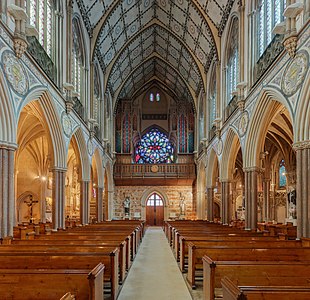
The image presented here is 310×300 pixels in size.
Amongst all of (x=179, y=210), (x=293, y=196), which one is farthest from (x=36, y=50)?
(x=179, y=210)

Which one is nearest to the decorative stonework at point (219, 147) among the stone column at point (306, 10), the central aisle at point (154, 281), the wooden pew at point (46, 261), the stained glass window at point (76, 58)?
the stained glass window at point (76, 58)

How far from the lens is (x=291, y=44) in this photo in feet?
34.9

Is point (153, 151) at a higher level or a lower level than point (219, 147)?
higher

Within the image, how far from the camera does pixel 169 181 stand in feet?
111

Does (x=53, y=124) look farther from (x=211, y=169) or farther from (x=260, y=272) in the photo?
(x=211, y=169)

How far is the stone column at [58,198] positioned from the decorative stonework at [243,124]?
7.78 meters

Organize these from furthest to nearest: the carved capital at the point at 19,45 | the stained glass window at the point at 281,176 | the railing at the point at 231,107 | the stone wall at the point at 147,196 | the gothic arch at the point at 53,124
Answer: the stone wall at the point at 147,196
the stained glass window at the point at 281,176
the railing at the point at 231,107
the gothic arch at the point at 53,124
the carved capital at the point at 19,45

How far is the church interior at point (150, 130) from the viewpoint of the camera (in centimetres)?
987

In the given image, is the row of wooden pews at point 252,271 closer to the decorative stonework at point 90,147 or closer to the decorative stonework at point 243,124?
the decorative stonework at point 243,124

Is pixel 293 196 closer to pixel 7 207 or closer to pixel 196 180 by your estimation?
pixel 196 180

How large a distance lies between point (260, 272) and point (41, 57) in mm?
10495

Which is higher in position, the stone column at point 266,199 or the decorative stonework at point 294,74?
the decorative stonework at point 294,74

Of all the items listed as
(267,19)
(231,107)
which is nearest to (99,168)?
(231,107)

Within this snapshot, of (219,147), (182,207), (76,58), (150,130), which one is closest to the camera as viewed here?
(76,58)
